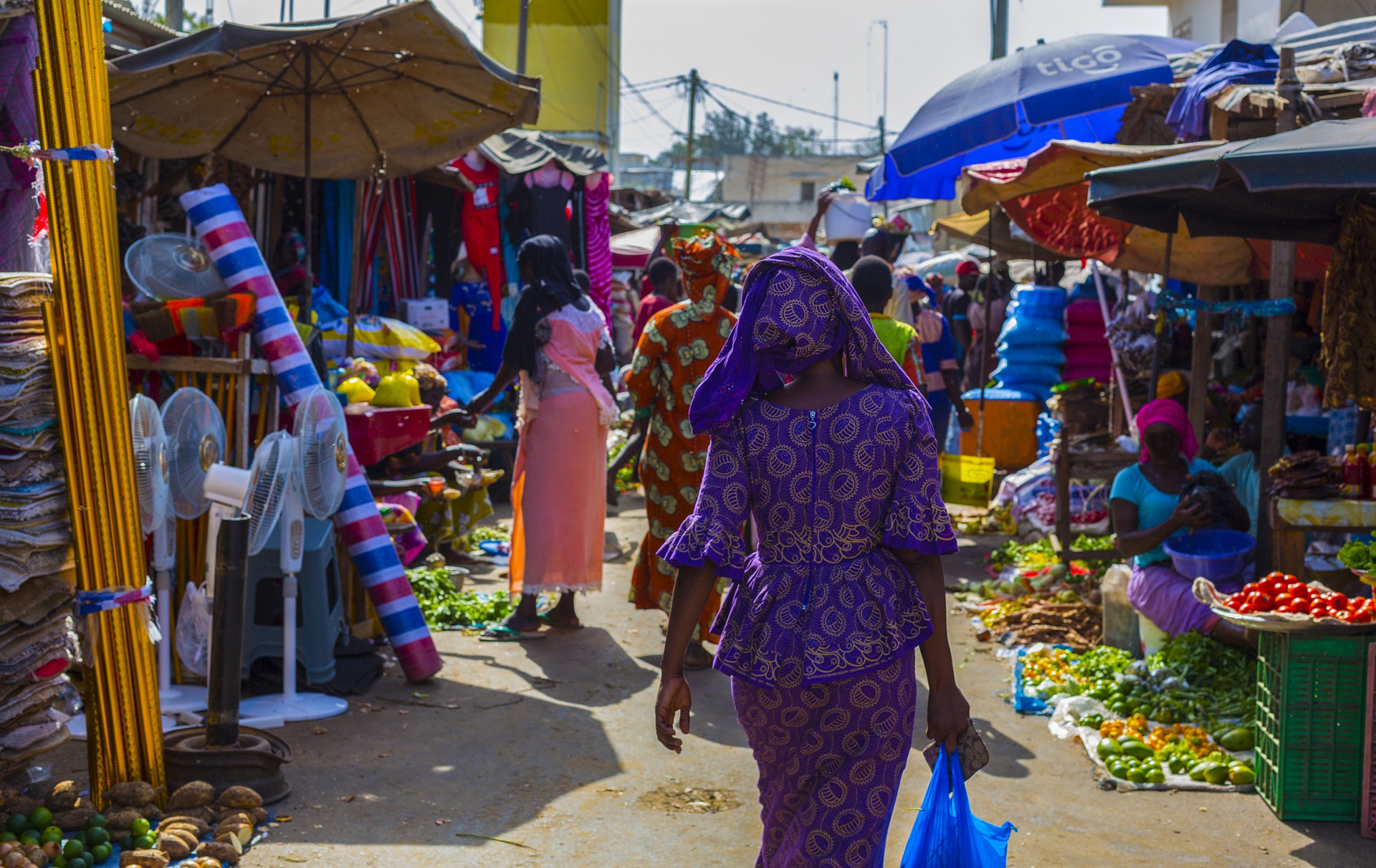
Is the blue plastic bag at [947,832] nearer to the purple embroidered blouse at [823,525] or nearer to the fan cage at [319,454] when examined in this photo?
the purple embroidered blouse at [823,525]

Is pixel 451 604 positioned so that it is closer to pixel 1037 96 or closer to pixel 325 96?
pixel 325 96

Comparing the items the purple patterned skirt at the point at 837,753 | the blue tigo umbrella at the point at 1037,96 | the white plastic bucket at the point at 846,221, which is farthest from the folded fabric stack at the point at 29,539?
the white plastic bucket at the point at 846,221

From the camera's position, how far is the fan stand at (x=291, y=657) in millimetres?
5402

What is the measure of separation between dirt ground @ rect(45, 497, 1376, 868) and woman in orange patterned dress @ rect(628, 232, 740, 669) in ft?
1.63

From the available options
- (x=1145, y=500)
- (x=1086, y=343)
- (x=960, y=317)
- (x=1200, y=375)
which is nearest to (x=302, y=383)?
(x=1145, y=500)

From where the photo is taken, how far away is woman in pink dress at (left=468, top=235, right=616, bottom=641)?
686 cm

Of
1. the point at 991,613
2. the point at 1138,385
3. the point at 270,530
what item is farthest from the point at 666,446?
the point at 1138,385

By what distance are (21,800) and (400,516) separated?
314 cm

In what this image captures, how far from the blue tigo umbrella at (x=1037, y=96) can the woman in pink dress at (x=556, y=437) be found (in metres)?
3.76

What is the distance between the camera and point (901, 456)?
2.80m

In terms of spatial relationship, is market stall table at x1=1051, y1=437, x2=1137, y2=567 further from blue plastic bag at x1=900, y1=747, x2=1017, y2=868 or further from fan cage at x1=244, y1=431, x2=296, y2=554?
blue plastic bag at x1=900, y1=747, x2=1017, y2=868

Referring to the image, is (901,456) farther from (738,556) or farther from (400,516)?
(400,516)

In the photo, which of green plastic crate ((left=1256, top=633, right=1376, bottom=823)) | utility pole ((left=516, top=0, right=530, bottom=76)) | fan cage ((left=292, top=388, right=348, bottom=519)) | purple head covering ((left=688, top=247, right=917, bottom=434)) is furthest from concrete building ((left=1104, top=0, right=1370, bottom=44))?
purple head covering ((left=688, top=247, right=917, bottom=434))

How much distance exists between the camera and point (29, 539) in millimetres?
3926
